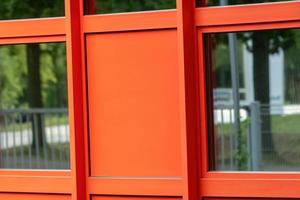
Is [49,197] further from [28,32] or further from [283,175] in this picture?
[283,175]

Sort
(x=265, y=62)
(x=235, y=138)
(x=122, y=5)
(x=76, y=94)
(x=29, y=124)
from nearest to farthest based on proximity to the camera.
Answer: (x=76, y=94) < (x=122, y=5) < (x=235, y=138) < (x=29, y=124) < (x=265, y=62)

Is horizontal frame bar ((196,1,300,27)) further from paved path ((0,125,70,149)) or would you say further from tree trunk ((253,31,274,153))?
paved path ((0,125,70,149))

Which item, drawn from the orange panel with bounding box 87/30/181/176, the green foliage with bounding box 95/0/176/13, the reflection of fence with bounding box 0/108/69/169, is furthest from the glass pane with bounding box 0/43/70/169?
the orange panel with bounding box 87/30/181/176

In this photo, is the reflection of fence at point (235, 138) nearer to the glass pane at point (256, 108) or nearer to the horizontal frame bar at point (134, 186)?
the glass pane at point (256, 108)

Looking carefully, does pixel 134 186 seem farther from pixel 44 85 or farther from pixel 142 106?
pixel 44 85

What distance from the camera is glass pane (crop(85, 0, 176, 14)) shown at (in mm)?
5465

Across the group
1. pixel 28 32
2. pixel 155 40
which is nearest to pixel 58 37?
pixel 28 32

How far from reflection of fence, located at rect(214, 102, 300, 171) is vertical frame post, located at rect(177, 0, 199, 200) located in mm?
265

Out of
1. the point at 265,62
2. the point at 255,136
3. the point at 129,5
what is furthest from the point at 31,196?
the point at 265,62

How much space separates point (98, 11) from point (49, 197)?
1426mm

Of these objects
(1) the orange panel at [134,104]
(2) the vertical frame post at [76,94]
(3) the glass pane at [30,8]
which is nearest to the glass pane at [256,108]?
(1) the orange panel at [134,104]

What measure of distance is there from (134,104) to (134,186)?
22.0 inches

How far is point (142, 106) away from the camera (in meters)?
5.25

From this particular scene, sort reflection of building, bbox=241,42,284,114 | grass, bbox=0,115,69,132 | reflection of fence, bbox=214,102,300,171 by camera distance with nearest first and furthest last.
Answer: reflection of fence, bbox=214,102,300,171 < reflection of building, bbox=241,42,284,114 < grass, bbox=0,115,69,132
